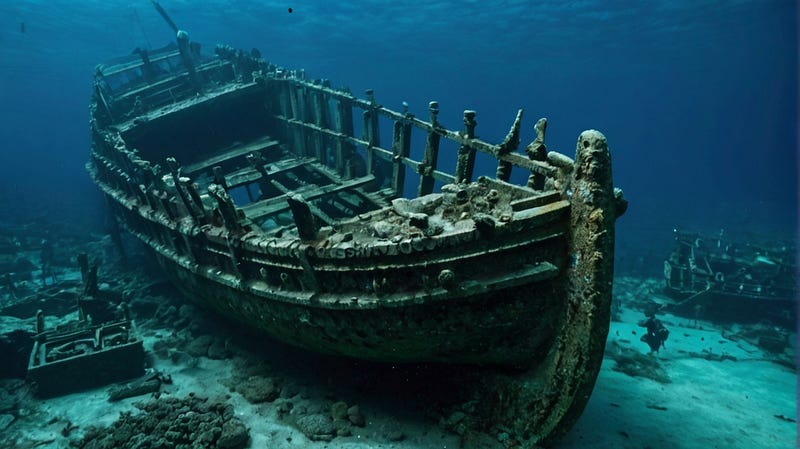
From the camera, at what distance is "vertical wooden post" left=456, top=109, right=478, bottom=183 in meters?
6.73

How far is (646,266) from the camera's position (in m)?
21.4

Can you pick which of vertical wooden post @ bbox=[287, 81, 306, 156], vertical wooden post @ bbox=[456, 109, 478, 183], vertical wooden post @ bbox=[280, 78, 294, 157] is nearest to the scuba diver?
vertical wooden post @ bbox=[456, 109, 478, 183]

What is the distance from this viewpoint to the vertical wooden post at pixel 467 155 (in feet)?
22.1

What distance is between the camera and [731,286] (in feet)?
46.2

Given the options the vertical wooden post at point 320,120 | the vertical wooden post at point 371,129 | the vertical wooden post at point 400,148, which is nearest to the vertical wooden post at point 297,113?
the vertical wooden post at point 320,120

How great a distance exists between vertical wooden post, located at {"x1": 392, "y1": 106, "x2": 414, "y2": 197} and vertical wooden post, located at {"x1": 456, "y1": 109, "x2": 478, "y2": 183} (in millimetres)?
1475

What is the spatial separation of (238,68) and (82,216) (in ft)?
59.9

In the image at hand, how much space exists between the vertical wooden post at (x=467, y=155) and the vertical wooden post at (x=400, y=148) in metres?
1.47

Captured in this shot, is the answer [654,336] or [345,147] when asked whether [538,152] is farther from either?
[654,336]

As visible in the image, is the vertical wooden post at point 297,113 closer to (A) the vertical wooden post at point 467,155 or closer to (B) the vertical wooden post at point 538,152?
(A) the vertical wooden post at point 467,155

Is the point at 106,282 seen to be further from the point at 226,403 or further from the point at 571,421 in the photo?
the point at 571,421

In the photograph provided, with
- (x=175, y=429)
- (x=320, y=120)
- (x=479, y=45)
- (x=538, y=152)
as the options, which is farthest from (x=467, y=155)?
(x=479, y=45)

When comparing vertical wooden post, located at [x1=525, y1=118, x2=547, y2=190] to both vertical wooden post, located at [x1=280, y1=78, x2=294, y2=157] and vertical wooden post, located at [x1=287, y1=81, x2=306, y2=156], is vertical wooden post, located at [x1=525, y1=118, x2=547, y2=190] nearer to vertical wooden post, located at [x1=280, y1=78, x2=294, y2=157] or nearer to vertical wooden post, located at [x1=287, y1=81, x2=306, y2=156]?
vertical wooden post, located at [x1=287, y1=81, x2=306, y2=156]

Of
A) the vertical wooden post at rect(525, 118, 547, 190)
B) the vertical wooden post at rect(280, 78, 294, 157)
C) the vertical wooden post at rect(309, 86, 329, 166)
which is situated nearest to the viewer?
the vertical wooden post at rect(525, 118, 547, 190)
